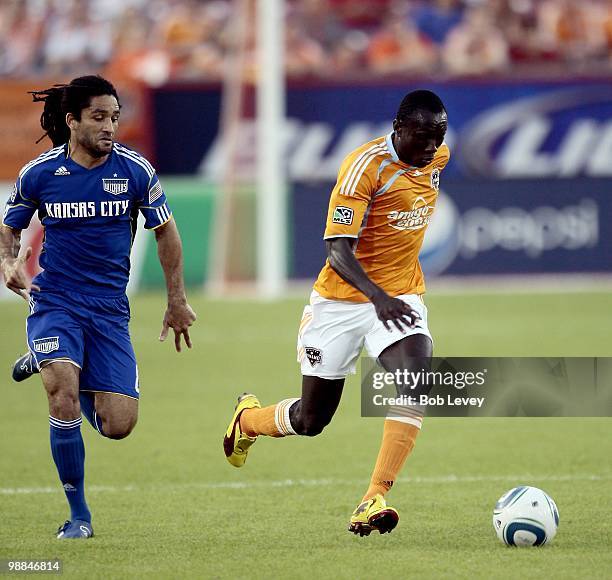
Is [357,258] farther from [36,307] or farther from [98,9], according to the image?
[98,9]

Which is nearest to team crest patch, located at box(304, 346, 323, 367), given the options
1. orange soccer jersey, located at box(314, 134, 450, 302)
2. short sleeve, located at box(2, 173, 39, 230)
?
orange soccer jersey, located at box(314, 134, 450, 302)

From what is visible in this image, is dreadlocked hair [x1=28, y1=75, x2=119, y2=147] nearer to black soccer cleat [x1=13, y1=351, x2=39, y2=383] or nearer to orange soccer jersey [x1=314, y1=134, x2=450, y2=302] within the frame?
black soccer cleat [x1=13, y1=351, x2=39, y2=383]

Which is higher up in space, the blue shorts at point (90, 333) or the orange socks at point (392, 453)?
the blue shorts at point (90, 333)

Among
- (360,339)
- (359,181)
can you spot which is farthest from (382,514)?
(359,181)

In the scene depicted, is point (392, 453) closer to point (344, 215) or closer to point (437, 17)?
point (344, 215)

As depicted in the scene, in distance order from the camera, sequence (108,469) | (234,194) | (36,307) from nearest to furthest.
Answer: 1. (36,307)
2. (108,469)
3. (234,194)

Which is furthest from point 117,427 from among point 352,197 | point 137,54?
point 137,54

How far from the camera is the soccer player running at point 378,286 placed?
21.8 ft

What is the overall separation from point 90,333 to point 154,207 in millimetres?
714

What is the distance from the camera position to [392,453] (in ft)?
22.2

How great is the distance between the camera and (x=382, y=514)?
6.43 meters

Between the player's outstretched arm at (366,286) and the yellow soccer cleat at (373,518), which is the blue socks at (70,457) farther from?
the player's outstretched arm at (366,286)

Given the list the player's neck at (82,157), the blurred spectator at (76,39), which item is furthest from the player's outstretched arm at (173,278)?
the blurred spectator at (76,39)

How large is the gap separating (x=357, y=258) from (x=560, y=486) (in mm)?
2035
